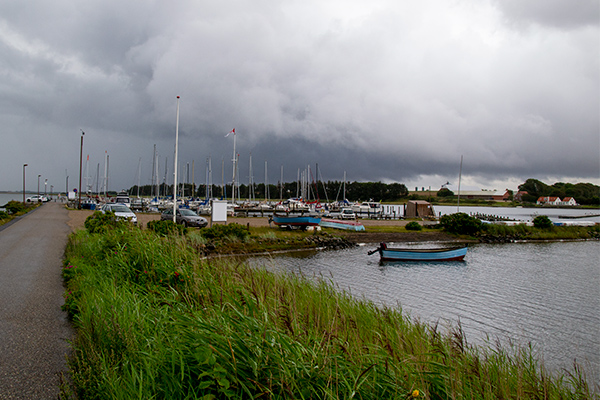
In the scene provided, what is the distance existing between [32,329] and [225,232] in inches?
824

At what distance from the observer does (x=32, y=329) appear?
7.33m

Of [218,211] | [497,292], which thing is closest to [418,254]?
[497,292]

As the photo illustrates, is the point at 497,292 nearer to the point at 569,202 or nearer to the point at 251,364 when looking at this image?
the point at 251,364

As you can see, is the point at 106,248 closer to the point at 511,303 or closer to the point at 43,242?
the point at 43,242

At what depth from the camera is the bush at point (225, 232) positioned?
89.9ft

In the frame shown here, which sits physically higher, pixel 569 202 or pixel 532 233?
pixel 569 202

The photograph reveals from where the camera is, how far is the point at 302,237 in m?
34.1

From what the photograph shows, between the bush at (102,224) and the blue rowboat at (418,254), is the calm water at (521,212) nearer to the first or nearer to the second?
the blue rowboat at (418,254)

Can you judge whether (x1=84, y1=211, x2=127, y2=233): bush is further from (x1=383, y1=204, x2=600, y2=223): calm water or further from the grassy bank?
(x1=383, y1=204, x2=600, y2=223): calm water

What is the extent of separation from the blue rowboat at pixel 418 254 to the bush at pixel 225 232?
29.5 feet

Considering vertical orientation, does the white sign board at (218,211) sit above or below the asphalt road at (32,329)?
above

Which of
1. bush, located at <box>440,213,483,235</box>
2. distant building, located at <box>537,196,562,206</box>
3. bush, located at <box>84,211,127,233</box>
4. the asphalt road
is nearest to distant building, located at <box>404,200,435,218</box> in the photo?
bush, located at <box>440,213,483,235</box>

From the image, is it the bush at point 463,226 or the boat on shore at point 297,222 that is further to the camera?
the bush at point 463,226

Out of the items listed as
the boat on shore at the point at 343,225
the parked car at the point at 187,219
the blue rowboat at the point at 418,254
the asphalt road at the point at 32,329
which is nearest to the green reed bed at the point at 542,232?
the boat on shore at the point at 343,225
